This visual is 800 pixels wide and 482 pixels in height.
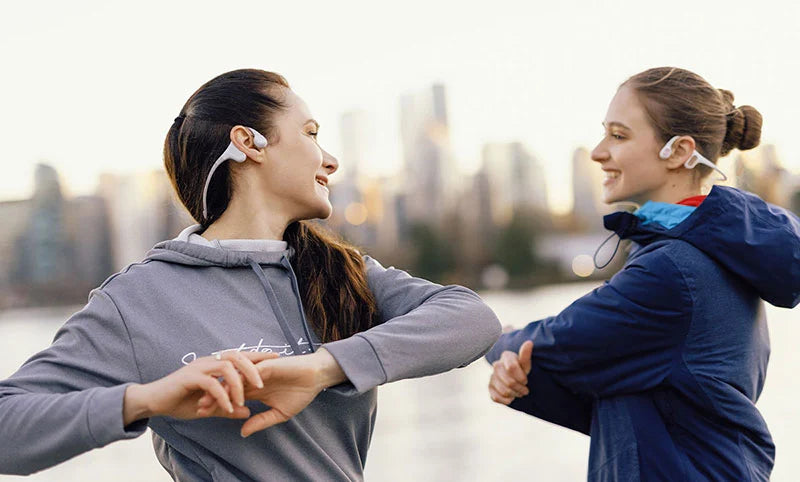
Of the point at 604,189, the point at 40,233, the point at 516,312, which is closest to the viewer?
the point at 604,189

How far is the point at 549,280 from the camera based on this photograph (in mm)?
52062

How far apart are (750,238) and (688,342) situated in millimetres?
280

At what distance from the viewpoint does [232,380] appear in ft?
4.80

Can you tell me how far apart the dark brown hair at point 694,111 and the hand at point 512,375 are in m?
0.68

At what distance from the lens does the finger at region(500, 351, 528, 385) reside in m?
2.38

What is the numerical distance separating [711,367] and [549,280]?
5046 cm

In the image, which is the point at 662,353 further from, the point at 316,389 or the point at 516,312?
the point at 516,312

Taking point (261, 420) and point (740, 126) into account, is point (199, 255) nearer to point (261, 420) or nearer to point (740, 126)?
point (261, 420)

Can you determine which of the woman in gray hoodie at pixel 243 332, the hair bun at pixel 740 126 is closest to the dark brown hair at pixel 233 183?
the woman in gray hoodie at pixel 243 332

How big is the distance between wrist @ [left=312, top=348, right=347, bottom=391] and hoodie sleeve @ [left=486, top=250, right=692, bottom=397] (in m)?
0.83

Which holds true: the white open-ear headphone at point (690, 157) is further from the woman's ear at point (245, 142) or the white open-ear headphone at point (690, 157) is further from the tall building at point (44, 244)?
the tall building at point (44, 244)

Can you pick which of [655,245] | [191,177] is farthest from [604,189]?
[191,177]

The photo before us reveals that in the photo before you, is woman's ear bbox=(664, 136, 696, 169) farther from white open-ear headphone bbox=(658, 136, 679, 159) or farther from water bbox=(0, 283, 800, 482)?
water bbox=(0, 283, 800, 482)

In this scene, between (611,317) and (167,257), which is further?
(611,317)
